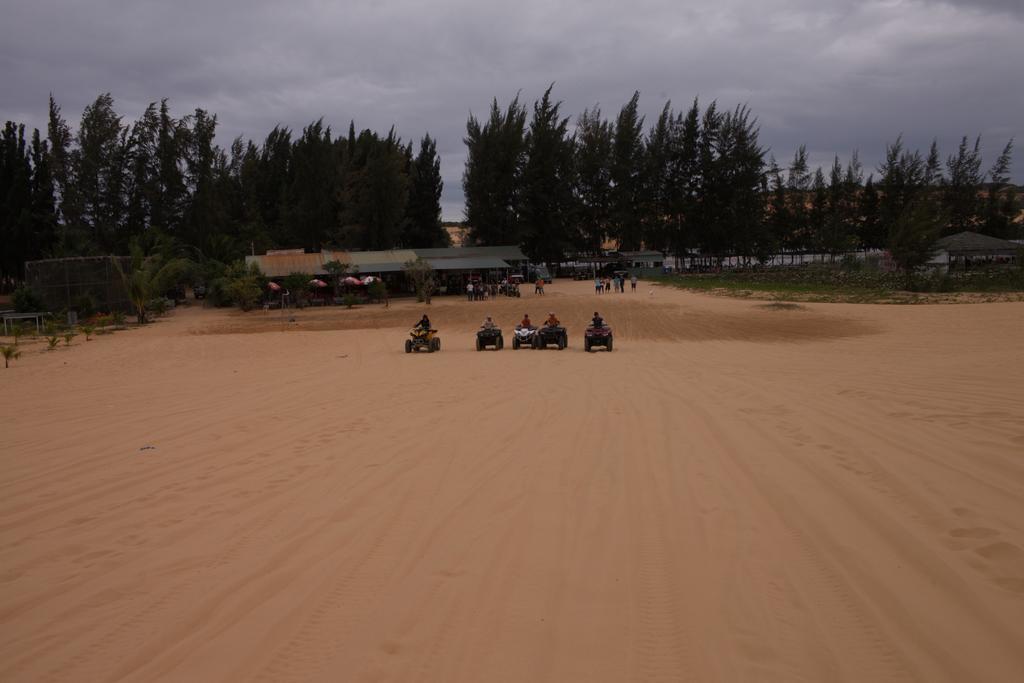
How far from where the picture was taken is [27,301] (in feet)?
99.9

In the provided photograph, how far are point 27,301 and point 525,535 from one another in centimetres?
3447

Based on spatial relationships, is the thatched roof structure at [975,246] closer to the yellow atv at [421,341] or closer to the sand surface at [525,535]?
the yellow atv at [421,341]

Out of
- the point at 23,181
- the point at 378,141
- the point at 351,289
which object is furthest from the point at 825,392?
the point at 378,141

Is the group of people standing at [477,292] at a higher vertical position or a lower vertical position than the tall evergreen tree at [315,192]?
lower

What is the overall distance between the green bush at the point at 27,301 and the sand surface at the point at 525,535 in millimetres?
25209

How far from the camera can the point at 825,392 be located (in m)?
9.34

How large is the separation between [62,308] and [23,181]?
18966 millimetres

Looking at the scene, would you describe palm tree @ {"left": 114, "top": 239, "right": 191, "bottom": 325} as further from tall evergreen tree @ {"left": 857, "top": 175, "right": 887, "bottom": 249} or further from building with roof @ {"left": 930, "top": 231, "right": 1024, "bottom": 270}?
tall evergreen tree @ {"left": 857, "top": 175, "right": 887, "bottom": 249}

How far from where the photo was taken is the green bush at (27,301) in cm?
3034

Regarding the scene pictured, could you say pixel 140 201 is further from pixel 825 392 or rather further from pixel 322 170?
pixel 825 392

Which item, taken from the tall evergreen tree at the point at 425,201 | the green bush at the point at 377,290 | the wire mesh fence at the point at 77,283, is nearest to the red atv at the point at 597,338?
the green bush at the point at 377,290

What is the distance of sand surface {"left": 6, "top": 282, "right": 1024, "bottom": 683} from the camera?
303 centimetres

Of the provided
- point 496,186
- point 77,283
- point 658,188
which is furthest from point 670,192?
point 77,283

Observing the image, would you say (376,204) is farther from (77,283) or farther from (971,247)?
(971,247)
